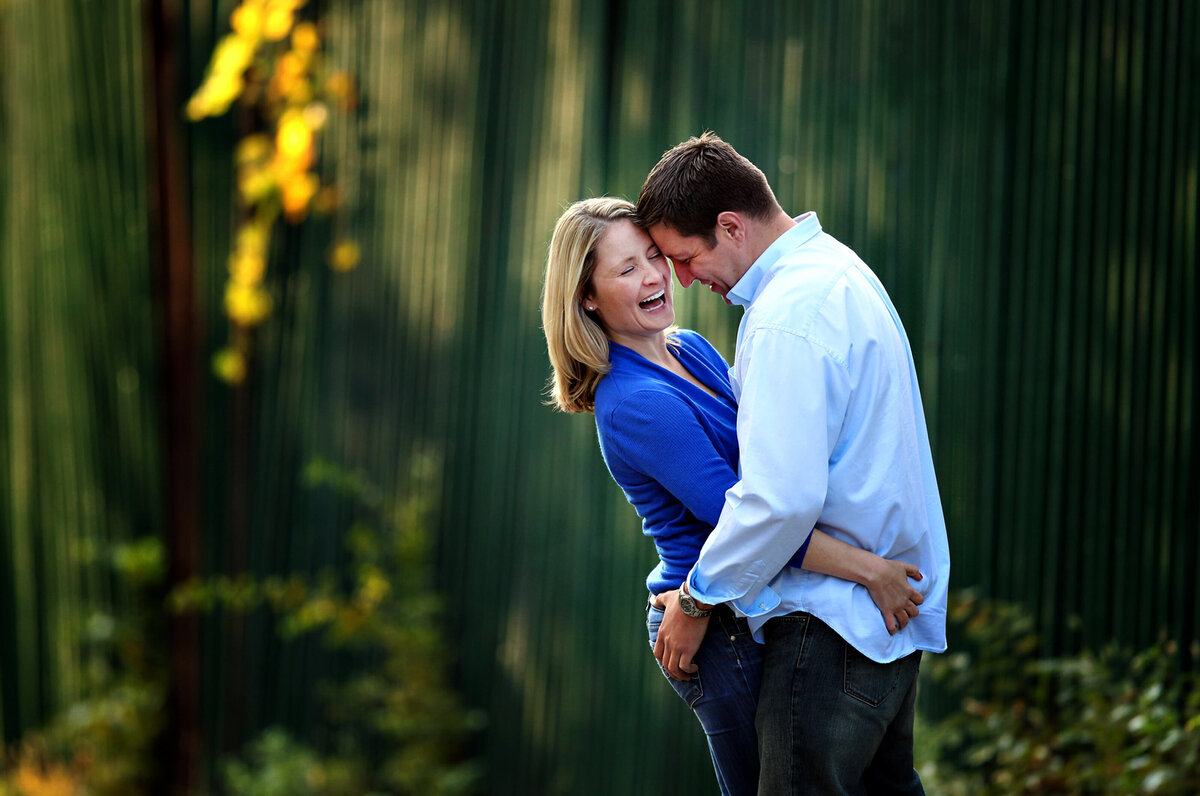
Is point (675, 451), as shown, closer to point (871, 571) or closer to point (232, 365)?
point (871, 571)

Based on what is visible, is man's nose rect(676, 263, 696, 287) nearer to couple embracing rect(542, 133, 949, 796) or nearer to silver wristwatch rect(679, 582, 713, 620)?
couple embracing rect(542, 133, 949, 796)

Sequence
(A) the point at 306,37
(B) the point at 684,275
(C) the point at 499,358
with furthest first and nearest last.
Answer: (A) the point at 306,37 < (C) the point at 499,358 < (B) the point at 684,275

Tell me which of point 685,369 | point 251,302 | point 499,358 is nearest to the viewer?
point 685,369

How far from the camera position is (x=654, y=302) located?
96.3 inches

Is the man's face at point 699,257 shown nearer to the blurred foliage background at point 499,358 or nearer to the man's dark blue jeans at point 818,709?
the man's dark blue jeans at point 818,709

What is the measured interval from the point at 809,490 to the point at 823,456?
7 centimetres

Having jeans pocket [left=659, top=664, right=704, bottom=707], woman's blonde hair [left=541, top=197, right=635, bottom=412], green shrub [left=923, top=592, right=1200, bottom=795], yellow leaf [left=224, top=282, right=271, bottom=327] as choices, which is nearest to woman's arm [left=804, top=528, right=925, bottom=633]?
jeans pocket [left=659, top=664, right=704, bottom=707]

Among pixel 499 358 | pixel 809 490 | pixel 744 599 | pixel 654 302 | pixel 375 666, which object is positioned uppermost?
pixel 654 302

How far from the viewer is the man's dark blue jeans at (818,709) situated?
213 centimetres

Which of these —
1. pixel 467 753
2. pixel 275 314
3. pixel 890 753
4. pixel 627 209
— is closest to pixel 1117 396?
pixel 890 753

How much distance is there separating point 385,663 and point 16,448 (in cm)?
324

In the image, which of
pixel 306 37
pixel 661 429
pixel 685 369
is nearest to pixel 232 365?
pixel 306 37

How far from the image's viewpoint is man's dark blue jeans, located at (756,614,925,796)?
6.99ft

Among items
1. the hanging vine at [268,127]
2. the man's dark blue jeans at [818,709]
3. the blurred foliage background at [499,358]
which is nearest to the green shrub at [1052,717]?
the blurred foliage background at [499,358]
